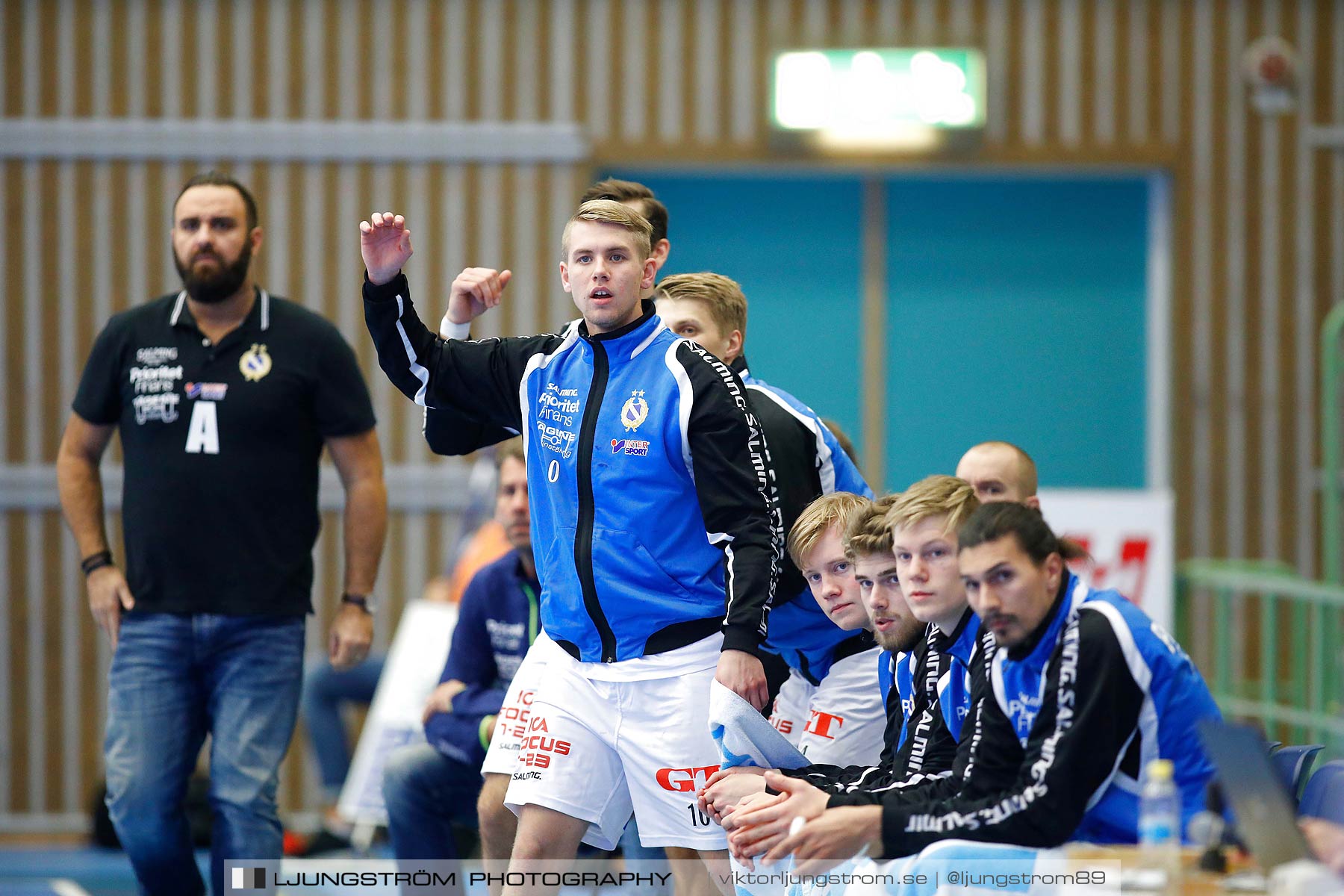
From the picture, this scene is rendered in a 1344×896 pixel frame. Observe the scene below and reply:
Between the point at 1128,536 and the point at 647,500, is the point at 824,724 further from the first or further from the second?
the point at 1128,536

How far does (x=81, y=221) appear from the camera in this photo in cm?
823

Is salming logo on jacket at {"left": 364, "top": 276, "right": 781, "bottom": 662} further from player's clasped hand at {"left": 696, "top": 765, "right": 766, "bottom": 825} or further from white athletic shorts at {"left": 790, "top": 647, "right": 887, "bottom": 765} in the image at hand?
white athletic shorts at {"left": 790, "top": 647, "right": 887, "bottom": 765}

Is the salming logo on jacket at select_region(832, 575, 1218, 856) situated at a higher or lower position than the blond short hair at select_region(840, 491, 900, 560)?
lower

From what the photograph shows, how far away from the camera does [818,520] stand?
3.60 m

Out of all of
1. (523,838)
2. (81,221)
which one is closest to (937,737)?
(523,838)

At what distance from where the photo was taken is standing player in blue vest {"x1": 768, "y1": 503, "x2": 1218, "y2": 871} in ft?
9.04

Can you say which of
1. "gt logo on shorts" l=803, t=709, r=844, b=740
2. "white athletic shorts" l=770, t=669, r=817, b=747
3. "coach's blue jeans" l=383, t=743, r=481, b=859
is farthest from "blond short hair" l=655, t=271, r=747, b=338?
"coach's blue jeans" l=383, t=743, r=481, b=859

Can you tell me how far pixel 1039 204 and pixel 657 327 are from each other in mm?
5307

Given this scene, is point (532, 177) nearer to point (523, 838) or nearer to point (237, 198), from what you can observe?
point (237, 198)

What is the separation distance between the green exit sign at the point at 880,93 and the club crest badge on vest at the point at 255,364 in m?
4.31

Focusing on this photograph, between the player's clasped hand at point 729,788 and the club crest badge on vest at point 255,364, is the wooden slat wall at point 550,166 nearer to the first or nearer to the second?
the club crest badge on vest at point 255,364

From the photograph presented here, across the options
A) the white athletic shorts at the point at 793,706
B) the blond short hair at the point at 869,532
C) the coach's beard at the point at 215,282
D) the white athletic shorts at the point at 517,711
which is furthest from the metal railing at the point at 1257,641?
the coach's beard at the point at 215,282

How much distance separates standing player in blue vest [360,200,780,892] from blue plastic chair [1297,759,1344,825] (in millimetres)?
1171

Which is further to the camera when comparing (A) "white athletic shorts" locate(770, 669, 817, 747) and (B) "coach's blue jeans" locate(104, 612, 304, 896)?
(B) "coach's blue jeans" locate(104, 612, 304, 896)
